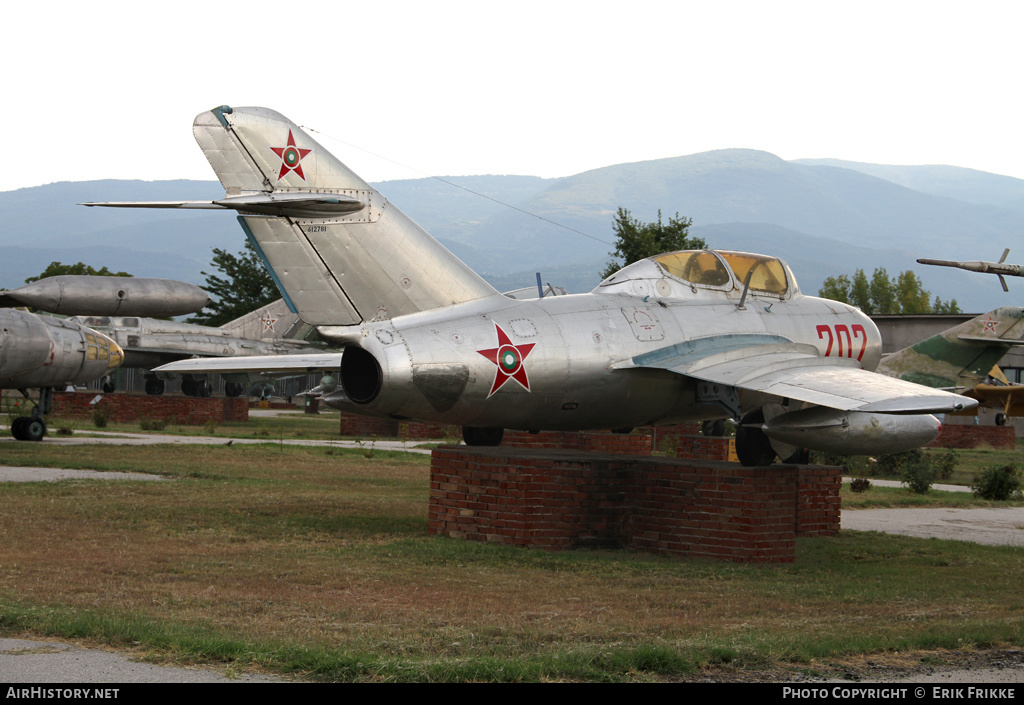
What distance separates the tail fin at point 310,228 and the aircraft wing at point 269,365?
23.8 ft

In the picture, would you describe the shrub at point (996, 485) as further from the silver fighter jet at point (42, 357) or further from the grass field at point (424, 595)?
the silver fighter jet at point (42, 357)

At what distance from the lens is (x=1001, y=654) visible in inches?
284

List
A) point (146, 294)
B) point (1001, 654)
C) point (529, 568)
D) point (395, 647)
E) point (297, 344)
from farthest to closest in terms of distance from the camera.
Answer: point (297, 344), point (146, 294), point (529, 568), point (1001, 654), point (395, 647)

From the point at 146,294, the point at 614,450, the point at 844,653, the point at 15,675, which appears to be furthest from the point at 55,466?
the point at 844,653

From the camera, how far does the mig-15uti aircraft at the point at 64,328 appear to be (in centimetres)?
1816

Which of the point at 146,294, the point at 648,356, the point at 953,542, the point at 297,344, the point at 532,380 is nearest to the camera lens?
the point at 532,380

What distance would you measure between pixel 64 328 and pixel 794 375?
20.3m

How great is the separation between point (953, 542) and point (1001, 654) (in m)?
7.66

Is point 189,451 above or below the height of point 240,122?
below

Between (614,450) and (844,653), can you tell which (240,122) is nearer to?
(844,653)

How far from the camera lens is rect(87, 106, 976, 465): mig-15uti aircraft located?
1148 cm

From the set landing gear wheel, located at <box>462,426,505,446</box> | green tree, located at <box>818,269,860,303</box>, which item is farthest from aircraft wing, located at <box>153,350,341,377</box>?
green tree, located at <box>818,269,860,303</box>

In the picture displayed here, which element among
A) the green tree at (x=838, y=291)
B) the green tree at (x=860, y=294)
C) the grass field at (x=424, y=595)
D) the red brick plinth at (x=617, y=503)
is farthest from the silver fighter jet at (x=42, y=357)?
the green tree at (x=860, y=294)

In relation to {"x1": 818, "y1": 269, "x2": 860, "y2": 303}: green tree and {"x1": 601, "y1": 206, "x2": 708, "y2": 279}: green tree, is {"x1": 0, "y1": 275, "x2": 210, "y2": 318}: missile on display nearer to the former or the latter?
{"x1": 601, "y1": 206, "x2": 708, "y2": 279}: green tree
